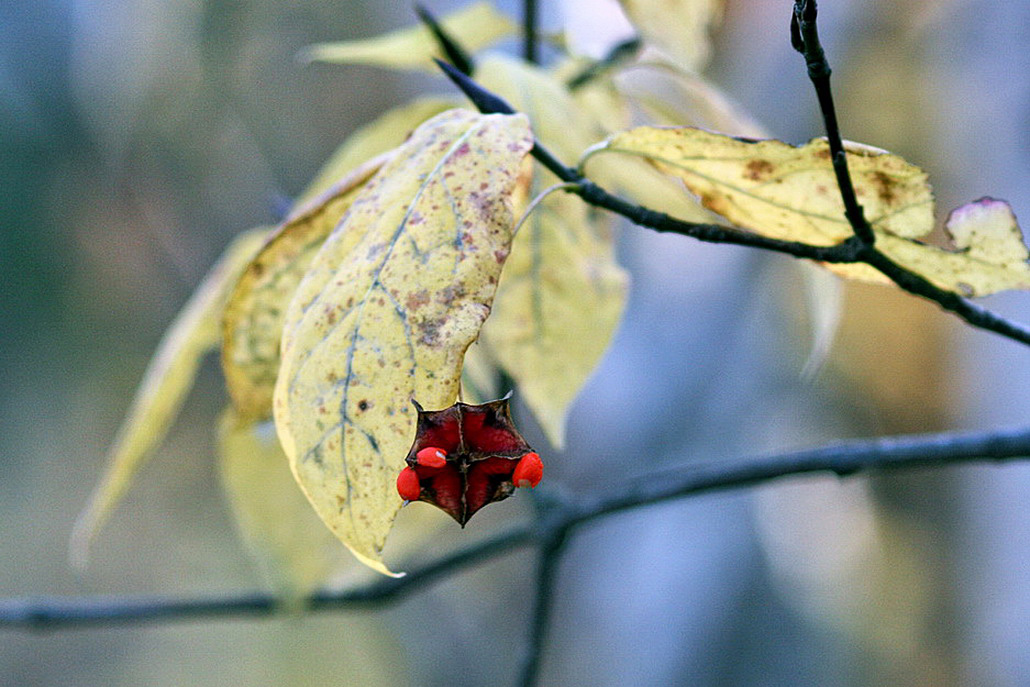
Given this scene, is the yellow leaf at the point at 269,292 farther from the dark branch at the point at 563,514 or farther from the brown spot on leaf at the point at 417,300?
the dark branch at the point at 563,514

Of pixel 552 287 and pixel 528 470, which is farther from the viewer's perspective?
pixel 552 287

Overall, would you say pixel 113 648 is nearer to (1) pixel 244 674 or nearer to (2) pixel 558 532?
(1) pixel 244 674

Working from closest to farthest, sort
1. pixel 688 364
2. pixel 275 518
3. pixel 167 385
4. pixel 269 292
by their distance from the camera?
pixel 269 292, pixel 167 385, pixel 275 518, pixel 688 364

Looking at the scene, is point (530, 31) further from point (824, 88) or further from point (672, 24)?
point (824, 88)

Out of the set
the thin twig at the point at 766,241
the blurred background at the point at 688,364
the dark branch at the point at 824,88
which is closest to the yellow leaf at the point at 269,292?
the thin twig at the point at 766,241

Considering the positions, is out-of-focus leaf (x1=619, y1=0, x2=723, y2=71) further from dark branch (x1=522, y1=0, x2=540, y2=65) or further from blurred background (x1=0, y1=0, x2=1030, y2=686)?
blurred background (x1=0, y1=0, x2=1030, y2=686)

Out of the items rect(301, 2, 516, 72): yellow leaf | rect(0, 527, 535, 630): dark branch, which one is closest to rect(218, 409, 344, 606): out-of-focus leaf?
rect(0, 527, 535, 630): dark branch

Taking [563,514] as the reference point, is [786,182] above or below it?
above

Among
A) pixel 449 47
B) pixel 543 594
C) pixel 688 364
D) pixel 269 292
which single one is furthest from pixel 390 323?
pixel 688 364
